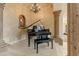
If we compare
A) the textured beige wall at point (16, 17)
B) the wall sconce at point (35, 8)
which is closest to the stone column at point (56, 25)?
the textured beige wall at point (16, 17)

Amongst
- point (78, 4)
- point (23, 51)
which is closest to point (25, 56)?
point (23, 51)

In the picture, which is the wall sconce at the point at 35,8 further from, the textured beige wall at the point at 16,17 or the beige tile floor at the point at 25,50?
the beige tile floor at the point at 25,50

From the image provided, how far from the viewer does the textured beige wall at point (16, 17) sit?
1.10 metres

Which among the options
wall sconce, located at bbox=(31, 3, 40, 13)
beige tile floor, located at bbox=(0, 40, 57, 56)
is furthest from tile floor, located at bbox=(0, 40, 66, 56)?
wall sconce, located at bbox=(31, 3, 40, 13)

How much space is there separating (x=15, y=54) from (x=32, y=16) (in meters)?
0.34

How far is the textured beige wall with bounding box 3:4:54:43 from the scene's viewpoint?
1097mm

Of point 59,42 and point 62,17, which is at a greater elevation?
point 62,17

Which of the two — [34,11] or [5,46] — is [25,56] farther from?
[34,11]

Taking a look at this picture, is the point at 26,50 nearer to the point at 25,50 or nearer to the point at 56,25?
the point at 25,50

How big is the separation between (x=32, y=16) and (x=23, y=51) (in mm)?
Answer: 297

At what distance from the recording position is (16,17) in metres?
1.12

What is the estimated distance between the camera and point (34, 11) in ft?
3.68

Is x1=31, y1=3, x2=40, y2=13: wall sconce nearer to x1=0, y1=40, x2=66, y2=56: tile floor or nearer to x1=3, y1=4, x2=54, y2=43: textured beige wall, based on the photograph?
x1=3, y1=4, x2=54, y2=43: textured beige wall

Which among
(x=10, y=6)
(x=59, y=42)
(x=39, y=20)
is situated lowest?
(x=59, y=42)
